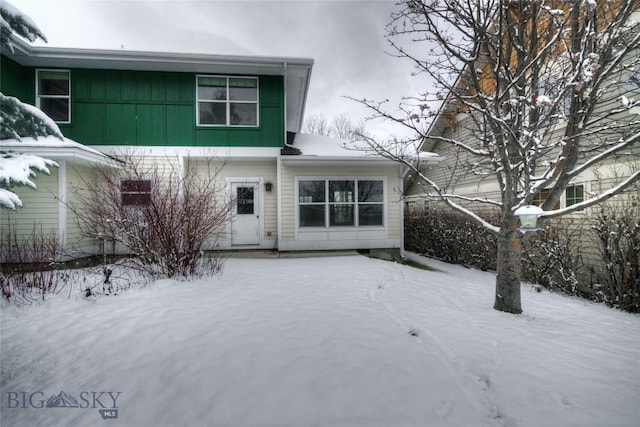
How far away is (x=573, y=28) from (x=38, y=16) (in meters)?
10.2

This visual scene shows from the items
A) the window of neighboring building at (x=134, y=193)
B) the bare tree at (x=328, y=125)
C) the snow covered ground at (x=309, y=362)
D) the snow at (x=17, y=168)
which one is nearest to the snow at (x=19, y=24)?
the snow at (x=17, y=168)

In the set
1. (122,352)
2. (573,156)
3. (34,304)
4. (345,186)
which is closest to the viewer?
(122,352)

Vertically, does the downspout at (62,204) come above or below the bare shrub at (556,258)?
above

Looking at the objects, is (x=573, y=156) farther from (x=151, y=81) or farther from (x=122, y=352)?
(x=151, y=81)

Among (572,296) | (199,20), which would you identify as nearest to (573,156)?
(572,296)

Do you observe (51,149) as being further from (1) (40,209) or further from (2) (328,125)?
(2) (328,125)

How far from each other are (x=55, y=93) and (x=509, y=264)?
11.6 m

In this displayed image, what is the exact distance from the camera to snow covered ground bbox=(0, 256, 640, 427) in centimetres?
188

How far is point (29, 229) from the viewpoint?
6.70 metres

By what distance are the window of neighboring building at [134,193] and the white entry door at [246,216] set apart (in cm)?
316

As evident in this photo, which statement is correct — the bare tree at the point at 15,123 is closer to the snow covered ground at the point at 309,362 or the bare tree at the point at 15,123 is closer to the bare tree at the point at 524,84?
the snow covered ground at the point at 309,362

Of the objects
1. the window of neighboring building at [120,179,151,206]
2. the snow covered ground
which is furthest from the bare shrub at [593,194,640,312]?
the window of neighboring building at [120,179,151,206]

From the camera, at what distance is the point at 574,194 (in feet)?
22.6

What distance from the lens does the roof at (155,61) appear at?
285 inches
